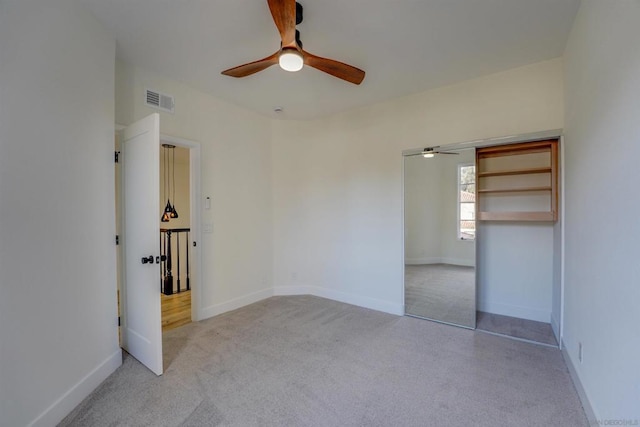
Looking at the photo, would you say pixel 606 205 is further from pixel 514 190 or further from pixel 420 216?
pixel 420 216

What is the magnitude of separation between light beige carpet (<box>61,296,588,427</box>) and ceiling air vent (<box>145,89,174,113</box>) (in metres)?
2.46

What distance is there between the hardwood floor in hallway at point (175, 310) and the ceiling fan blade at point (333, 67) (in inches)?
124

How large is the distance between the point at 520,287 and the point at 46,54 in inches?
186

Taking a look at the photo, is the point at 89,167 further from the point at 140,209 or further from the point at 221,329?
the point at 221,329

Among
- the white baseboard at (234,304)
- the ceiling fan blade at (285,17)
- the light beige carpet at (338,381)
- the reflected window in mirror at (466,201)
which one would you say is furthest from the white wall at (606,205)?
the white baseboard at (234,304)

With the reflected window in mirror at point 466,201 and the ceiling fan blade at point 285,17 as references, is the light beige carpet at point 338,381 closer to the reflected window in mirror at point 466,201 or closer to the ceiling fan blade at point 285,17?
the reflected window in mirror at point 466,201

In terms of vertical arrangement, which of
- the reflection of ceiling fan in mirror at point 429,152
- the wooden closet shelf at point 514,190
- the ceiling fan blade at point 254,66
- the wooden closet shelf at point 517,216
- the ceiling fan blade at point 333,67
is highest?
the ceiling fan blade at point 254,66

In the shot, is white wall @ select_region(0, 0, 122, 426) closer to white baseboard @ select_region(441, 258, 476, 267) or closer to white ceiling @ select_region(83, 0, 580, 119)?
white ceiling @ select_region(83, 0, 580, 119)

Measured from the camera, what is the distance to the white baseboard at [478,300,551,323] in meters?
3.25

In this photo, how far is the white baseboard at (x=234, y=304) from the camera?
3.53 metres

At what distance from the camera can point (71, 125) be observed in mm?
1976

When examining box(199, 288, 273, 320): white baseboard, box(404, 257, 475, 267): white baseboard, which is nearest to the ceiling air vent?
box(199, 288, 273, 320): white baseboard

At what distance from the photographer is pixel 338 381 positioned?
7.30ft

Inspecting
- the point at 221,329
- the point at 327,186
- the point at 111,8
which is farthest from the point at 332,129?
the point at 221,329
